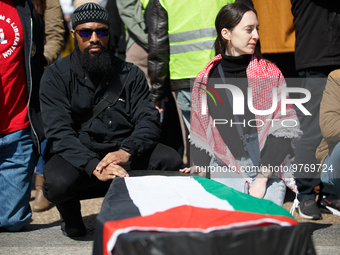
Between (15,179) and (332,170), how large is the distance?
2.57 meters

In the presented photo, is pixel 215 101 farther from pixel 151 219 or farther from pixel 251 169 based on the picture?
pixel 151 219

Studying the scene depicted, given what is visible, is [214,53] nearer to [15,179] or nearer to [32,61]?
[32,61]

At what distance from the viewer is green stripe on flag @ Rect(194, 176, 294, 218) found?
182 cm

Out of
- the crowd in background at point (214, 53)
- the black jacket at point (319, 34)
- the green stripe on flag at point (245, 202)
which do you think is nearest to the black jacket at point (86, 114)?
the crowd in background at point (214, 53)

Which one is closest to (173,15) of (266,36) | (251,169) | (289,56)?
(266,36)

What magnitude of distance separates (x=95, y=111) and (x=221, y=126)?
3.33 ft

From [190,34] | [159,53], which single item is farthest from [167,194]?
[159,53]

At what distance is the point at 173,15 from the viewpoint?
13.3 ft

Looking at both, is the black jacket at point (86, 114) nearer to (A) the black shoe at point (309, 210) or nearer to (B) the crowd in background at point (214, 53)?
(B) the crowd in background at point (214, 53)

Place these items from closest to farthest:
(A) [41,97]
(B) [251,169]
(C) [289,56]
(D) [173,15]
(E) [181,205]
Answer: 1. (E) [181,205]
2. (B) [251,169]
3. (A) [41,97]
4. (D) [173,15]
5. (C) [289,56]

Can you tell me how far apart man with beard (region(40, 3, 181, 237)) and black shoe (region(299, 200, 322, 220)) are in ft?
4.04

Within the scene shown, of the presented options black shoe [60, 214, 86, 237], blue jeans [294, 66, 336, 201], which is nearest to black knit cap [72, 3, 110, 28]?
black shoe [60, 214, 86, 237]

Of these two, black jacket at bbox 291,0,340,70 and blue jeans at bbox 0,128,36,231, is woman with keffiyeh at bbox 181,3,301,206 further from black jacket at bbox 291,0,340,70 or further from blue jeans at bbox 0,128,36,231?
blue jeans at bbox 0,128,36,231

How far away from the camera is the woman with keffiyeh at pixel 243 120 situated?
2779 mm
